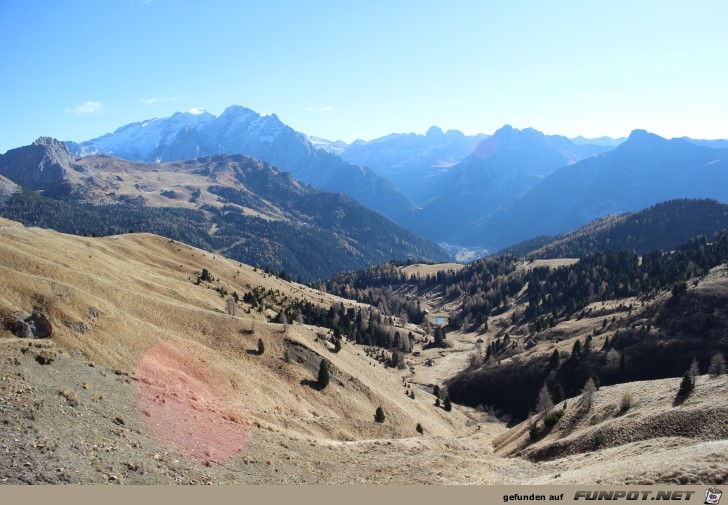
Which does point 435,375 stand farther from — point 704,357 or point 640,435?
point 640,435

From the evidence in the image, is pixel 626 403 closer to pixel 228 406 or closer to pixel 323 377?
pixel 323 377

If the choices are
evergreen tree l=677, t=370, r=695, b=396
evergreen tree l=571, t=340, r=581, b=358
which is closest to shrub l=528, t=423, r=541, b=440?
evergreen tree l=677, t=370, r=695, b=396

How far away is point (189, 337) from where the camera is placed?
267ft

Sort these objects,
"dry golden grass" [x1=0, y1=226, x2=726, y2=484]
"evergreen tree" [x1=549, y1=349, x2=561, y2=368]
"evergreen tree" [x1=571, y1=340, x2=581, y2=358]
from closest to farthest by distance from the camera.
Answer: "dry golden grass" [x1=0, y1=226, x2=726, y2=484] → "evergreen tree" [x1=549, y1=349, x2=561, y2=368] → "evergreen tree" [x1=571, y1=340, x2=581, y2=358]

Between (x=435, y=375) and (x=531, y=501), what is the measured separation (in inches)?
5734

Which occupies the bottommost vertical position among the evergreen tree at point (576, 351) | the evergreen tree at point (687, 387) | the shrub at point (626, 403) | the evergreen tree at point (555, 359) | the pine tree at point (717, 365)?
the evergreen tree at point (555, 359)

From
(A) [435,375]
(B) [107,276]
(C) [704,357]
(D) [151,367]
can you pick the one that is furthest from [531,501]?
(A) [435,375]

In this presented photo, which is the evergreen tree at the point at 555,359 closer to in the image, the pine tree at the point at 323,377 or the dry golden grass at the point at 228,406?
the dry golden grass at the point at 228,406

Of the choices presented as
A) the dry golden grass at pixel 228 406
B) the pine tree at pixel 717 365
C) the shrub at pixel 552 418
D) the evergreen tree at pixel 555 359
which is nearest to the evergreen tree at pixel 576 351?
the evergreen tree at pixel 555 359

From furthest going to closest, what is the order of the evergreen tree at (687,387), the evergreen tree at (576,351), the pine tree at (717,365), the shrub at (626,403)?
1. the evergreen tree at (576,351)
2. the pine tree at (717,365)
3. the shrub at (626,403)
4. the evergreen tree at (687,387)

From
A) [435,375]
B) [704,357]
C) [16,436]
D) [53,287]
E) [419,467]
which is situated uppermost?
[53,287]

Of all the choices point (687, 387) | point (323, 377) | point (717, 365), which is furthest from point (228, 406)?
point (717, 365)

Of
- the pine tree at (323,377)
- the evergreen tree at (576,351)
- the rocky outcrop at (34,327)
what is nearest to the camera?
the rocky outcrop at (34,327)

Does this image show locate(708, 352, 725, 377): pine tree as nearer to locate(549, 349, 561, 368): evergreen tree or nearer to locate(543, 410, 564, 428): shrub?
locate(549, 349, 561, 368): evergreen tree
